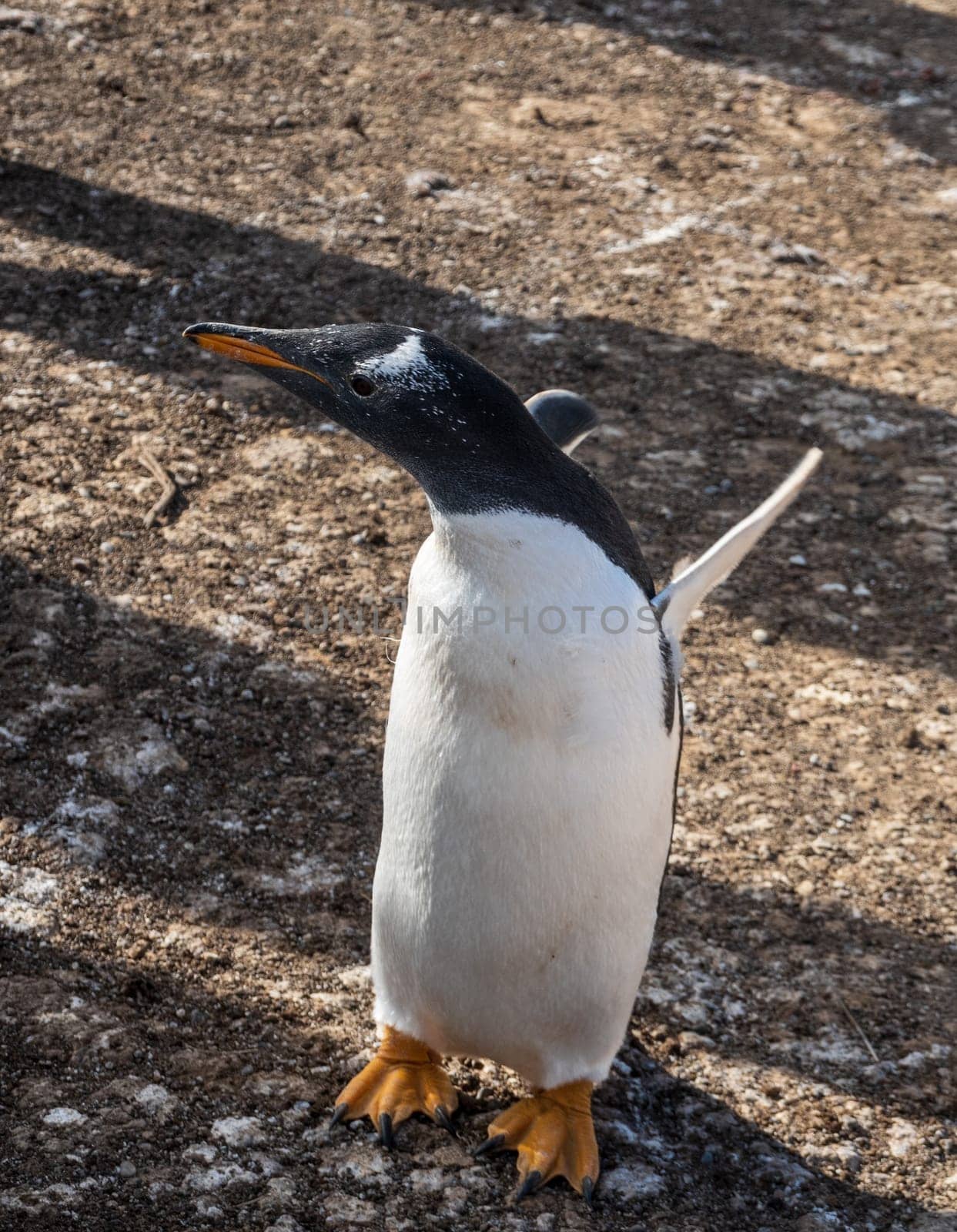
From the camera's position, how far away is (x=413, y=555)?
457 centimetres

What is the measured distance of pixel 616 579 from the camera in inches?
94.0

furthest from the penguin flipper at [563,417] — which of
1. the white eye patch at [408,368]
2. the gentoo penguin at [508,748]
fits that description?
the white eye patch at [408,368]

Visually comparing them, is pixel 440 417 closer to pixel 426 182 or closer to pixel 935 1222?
pixel 935 1222

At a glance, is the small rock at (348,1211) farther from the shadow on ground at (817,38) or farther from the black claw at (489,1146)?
the shadow on ground at (817,38)

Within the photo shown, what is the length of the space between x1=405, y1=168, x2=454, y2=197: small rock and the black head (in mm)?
4513

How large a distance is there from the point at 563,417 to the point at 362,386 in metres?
0.72

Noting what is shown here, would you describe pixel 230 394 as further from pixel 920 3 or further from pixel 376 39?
pixel 920 3

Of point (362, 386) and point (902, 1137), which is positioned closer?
point (362, 386)

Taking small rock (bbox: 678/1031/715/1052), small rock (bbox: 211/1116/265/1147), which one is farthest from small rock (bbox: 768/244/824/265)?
small rock (bbox: 211/1116/265/1147)

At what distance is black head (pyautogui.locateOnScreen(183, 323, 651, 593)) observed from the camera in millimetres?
2297

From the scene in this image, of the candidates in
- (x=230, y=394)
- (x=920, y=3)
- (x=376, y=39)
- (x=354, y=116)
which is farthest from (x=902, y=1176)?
(x=920, y=3)

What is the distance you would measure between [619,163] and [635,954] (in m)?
5.42

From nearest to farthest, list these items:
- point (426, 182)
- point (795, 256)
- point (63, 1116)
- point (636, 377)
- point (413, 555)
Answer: point (63, 1116), point (413, 555), point (636, 377), point (795, 256), point (426, 182)

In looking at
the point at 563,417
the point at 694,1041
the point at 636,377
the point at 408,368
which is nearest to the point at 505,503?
the point at 408,368
